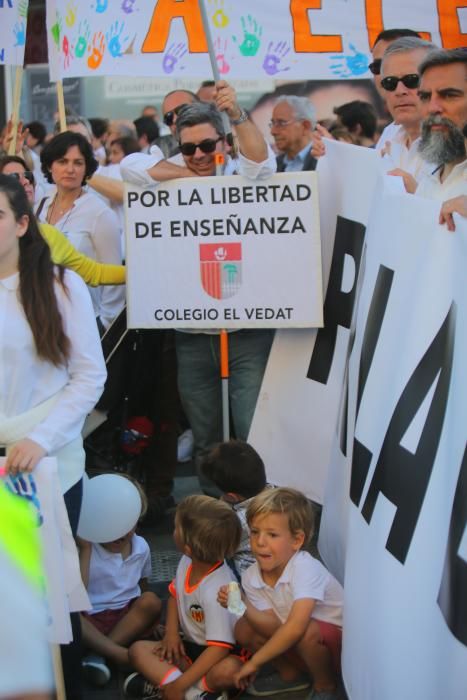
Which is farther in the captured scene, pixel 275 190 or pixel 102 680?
pixel 275 190

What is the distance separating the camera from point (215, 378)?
5.59 meters

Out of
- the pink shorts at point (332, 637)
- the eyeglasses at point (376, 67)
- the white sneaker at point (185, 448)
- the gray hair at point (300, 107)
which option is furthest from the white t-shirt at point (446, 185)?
the gray hair at point (300, 107)

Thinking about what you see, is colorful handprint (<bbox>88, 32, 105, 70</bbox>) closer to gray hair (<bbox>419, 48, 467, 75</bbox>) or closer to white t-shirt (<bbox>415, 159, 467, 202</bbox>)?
gray hair (<bbox>419, 48, 467, 75</bbox>)

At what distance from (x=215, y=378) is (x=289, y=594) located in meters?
1.81

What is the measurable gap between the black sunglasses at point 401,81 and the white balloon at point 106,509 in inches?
85.6

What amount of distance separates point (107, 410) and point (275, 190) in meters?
1.35

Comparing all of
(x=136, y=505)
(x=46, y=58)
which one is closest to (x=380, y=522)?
(x=136, y=505)

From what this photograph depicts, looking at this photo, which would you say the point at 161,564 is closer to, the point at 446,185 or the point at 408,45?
the point at 446,185

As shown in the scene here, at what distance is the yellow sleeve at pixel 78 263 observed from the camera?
5.10 meters

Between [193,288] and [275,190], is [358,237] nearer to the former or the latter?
[275,190]

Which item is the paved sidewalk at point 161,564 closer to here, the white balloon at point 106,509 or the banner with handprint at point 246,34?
the white balloon at point 106,509

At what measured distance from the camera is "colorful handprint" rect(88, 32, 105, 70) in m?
5.86

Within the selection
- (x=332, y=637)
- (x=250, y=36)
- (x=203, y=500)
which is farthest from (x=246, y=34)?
(x=332, y=637)

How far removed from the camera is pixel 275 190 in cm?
519
